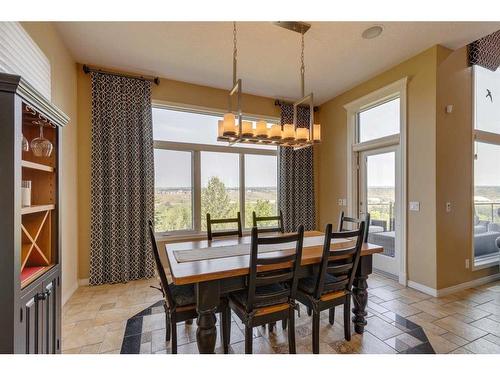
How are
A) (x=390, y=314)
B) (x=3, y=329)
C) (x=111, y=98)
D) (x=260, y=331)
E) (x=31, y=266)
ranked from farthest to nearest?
(x=111, y=98) → (x=390, y=314) → (x=260, y=331) → (x=31, y=266) → (x=3, y=329)

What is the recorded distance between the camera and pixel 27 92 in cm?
121

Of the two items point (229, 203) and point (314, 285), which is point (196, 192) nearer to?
point (229, 203)

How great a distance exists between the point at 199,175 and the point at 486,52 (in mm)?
4447

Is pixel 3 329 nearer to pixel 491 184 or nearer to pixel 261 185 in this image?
pixel 261 185

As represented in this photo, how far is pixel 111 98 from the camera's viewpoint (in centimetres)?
347

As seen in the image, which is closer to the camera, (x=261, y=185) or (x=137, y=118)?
(x=137, y=118)

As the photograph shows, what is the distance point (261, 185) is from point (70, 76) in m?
3.22

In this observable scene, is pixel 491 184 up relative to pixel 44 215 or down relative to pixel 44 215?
up

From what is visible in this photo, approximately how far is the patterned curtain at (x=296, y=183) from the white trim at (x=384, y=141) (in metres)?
0.76

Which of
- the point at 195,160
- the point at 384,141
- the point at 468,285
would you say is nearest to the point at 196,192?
the point at 195,160

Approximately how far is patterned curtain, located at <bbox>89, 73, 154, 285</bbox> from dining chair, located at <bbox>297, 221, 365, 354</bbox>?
255cm

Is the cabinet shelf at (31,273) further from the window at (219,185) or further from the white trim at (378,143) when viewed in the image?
the white trim at (378,143)
